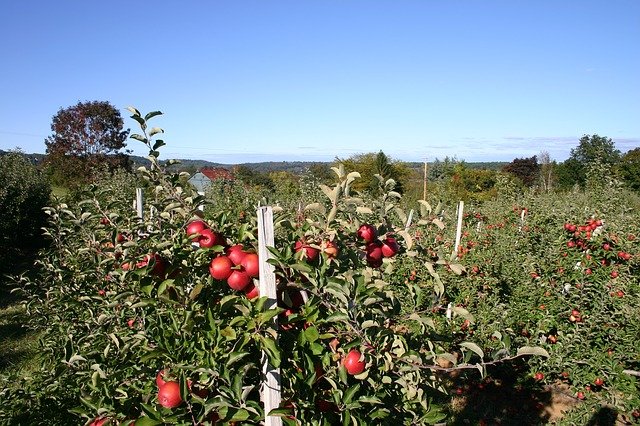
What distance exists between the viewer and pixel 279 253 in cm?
125

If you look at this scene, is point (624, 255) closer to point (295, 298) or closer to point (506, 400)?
point (506, 400)

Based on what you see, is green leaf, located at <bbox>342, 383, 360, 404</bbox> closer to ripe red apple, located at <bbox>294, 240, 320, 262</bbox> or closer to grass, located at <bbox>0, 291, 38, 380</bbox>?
ripe red apple, located at <bbox>294, 240, 320, 262</bbox>

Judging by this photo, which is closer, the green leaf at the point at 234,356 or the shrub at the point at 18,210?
the green leaf at the point at 234,356

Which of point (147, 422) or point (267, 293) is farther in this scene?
point (267, 293)

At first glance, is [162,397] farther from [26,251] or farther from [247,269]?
[26,251]

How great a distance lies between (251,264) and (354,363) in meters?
0.43

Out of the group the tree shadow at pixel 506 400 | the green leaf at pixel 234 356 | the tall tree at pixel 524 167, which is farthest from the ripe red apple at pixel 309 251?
the tall tree at pixel 524 167

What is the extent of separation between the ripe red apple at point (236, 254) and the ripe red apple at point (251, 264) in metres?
0.01

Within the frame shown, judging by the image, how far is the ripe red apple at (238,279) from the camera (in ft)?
4.26

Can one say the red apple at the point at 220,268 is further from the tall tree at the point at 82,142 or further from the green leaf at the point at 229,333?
the tall tree at the point at 82,142

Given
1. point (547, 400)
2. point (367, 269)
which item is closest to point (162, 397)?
point (367, 269)

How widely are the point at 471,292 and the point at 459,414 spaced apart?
140 cm

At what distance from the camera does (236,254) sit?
4.33 ft

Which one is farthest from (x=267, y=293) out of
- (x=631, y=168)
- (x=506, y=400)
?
(x=631, y=168)
